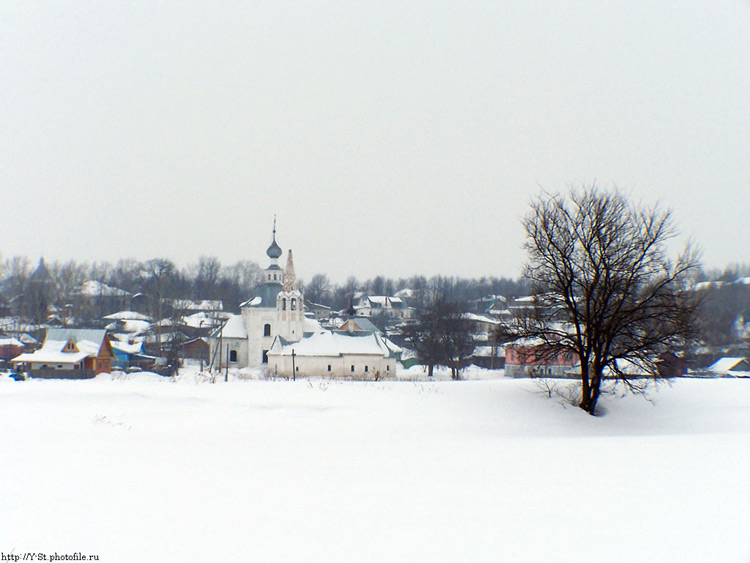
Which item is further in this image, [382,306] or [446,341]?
[382,306]

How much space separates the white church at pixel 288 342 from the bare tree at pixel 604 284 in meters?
26.4

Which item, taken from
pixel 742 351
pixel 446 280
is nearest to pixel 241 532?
pixel 742 351

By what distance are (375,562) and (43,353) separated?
43400mm

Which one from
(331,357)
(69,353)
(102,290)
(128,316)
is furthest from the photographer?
(102,290)

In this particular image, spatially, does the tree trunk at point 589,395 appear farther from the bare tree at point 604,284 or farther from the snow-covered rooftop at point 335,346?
the snow-covered rooftop at point 335,346

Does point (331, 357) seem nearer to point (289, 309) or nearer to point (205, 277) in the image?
point (289, 309)

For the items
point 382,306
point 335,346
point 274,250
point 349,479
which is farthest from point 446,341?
point 382,306

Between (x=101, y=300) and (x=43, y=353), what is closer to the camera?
(x=43, y=353)

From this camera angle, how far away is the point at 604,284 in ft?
69.3

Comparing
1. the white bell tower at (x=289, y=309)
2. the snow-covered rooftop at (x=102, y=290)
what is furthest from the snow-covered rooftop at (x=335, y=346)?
the snow-covered rooftop at (x=102, y=290)

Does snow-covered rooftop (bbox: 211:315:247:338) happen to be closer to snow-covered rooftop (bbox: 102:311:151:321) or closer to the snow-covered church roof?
the snow-covered church roof

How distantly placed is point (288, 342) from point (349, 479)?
42755 millimetres

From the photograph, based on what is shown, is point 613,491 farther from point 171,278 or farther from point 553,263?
point 171,278

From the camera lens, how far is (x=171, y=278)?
320ft
